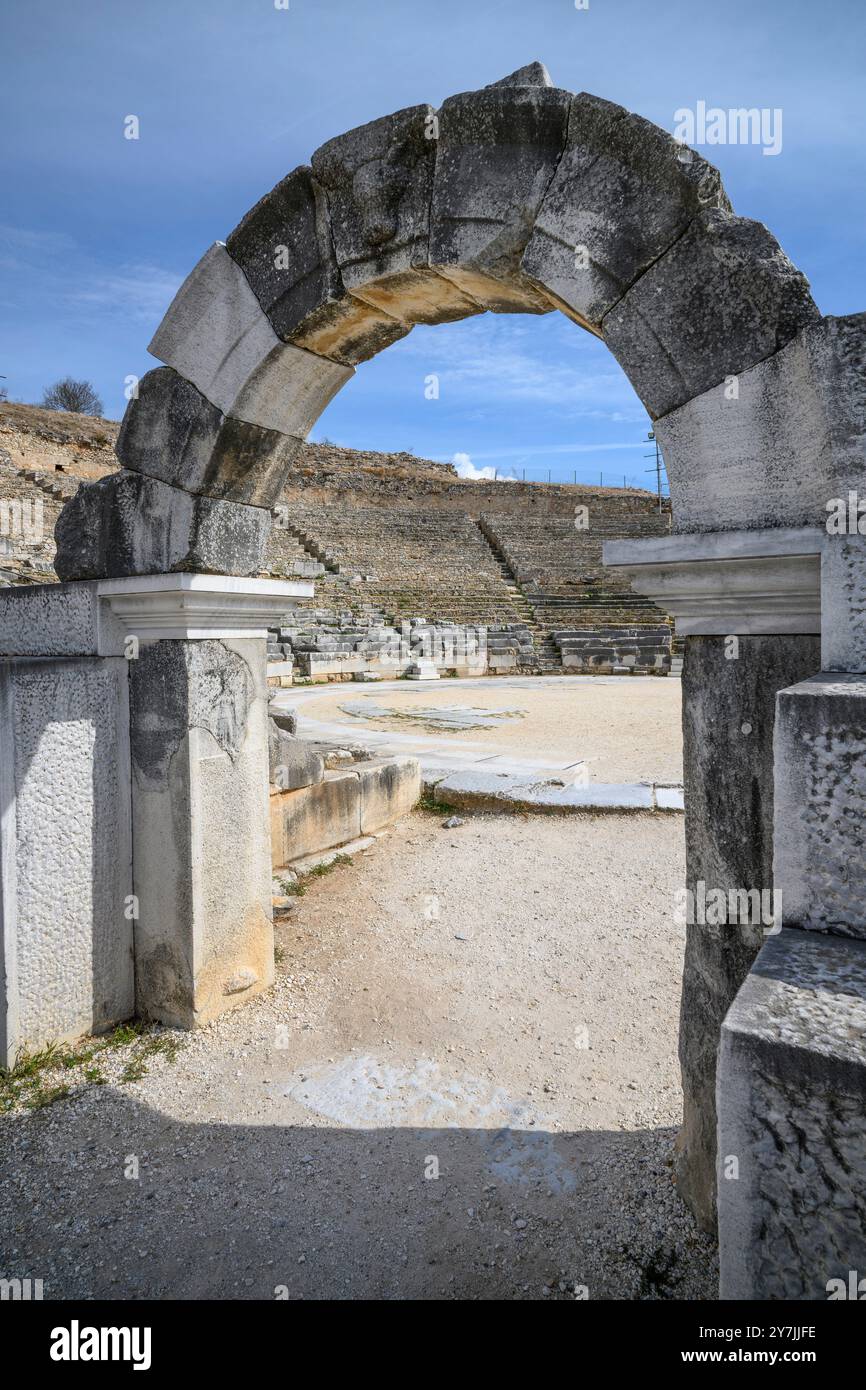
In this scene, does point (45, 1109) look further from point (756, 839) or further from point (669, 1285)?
point (756, 839)

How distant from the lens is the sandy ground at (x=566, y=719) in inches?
322

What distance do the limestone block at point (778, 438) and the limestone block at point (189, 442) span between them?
1.75m

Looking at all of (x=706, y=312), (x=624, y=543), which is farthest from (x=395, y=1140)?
(x=706, y=312)

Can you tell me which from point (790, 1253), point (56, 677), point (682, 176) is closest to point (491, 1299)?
point (790, 1253)

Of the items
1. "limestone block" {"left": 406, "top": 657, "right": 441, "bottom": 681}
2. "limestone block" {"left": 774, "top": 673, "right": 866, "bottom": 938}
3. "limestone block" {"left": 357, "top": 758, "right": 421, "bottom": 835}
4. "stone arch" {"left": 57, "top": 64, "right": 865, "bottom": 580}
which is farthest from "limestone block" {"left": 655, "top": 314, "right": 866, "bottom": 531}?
"limestone block" {"left": 406, "top": 657, "right": 441, "bottom": 681}

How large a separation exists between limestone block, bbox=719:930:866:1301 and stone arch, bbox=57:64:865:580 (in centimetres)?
123

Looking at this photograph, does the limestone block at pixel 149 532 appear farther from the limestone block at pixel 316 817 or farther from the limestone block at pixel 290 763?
the limestone block at pixel 316 817

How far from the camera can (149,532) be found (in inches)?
124

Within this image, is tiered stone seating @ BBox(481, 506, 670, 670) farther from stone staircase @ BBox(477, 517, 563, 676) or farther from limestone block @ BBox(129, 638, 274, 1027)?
limestone block @ BBox(129, 638, 274, 1027)

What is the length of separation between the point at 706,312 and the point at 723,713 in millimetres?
1013

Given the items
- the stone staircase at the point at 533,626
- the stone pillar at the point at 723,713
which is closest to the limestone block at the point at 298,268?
the stone pillar at the point at 723,713

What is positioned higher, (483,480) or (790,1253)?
(483,480)

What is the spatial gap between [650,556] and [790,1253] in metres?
1.47
